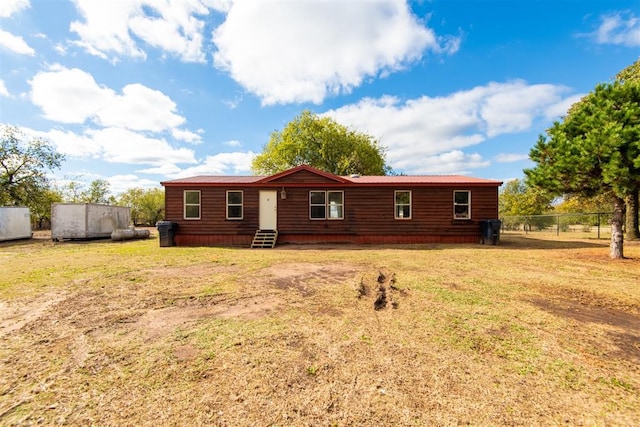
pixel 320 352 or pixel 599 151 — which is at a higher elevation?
pixel 599 151

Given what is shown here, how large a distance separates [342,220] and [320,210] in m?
1.08

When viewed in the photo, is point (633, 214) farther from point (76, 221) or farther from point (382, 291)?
point (76, 221)

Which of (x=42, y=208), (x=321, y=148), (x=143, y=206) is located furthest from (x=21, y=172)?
(x=321, y=148)

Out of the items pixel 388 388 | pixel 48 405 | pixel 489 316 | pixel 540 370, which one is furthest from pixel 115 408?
pixel 489 316

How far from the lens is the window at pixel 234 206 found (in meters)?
12.4

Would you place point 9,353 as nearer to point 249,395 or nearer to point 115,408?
point 115,408

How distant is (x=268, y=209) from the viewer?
41.0 feet

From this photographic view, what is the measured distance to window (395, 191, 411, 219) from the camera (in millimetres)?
12414

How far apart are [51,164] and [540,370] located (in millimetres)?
29798

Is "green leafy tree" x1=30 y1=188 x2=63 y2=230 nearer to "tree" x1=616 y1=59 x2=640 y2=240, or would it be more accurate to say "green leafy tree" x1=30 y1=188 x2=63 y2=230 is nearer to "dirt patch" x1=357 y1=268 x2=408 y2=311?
"dirt patch" x1=357 y1=268 x2=408 y2=311

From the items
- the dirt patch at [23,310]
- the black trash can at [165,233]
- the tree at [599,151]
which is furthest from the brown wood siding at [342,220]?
the dirt patch at [23,310]

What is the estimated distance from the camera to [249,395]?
2.11 metres

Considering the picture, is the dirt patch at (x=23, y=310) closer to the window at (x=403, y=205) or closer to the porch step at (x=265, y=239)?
the porch step at (x=265, y=239)

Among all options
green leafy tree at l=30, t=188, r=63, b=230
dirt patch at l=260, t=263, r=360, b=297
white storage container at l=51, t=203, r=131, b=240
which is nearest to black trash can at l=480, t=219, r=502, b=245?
dirt patch at l=260, t=263, r=360, b=297
